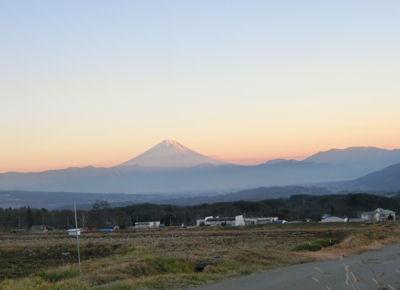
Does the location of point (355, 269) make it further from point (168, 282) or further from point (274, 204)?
point (274, 204)

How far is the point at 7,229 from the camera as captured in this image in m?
111

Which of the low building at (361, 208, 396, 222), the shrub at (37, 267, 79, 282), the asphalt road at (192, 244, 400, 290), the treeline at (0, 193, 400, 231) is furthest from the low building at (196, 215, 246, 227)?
the asphalt road at (192, 244, 400, 290)

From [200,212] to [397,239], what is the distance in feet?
346

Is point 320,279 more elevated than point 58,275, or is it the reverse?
point 58,275

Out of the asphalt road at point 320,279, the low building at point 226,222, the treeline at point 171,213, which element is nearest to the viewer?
the asphalt road at point 320,279

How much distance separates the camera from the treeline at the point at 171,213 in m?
115

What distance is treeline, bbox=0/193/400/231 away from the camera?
115 meters

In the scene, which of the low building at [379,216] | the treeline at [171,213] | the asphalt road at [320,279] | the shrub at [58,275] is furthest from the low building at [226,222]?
the asphalt road at [320,279]

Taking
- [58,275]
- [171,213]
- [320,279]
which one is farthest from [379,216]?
[320,279]

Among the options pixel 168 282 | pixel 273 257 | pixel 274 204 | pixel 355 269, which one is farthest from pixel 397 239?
pixel 274 204

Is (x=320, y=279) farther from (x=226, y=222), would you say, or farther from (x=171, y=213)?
(x=171, y=213)

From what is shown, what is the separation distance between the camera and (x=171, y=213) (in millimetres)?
130000

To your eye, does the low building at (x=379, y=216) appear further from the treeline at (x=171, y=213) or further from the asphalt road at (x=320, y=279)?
the asphalt road at (x=320, y=279)

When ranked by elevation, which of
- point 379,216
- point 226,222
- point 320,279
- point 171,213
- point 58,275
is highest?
point 171,213
